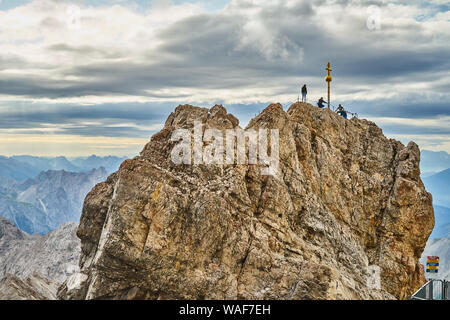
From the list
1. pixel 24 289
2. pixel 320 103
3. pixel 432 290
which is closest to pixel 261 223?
pixel 432 290

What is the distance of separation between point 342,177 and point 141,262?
27.0 metres

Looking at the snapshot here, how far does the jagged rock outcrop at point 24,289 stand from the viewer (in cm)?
6917

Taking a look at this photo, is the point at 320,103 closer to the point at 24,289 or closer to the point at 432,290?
the point at 432,290

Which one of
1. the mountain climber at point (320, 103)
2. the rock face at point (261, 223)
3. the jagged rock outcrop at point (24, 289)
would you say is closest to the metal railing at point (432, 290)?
the rock face at point (261, 223)

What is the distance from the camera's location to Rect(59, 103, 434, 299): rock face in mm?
46344

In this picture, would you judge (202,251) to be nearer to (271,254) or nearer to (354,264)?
(271,254)

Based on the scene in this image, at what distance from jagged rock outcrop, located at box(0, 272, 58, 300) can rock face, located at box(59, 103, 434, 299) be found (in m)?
22.1

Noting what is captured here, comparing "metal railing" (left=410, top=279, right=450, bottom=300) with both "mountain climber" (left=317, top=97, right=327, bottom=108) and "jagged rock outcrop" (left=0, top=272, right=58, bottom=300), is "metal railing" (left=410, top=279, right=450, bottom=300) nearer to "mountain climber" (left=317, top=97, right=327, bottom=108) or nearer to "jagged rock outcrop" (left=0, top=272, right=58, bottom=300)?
"mountain climber" (left=317, top=97, right=327, bottom=108)

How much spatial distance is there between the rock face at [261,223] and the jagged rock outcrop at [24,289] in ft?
72.7

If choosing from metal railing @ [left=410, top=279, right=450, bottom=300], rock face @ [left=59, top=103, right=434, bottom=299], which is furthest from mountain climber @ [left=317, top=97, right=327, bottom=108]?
metal railing @ [left=410, top=279, right=450, bottom=300]

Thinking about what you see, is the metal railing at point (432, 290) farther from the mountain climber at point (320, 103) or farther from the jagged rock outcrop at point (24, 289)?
the jagged rock outcrop at point (24, 289)

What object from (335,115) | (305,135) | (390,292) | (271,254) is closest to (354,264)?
(390,292)

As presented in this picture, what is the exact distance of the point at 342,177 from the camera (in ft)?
201

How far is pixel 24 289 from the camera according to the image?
73.1 meters
